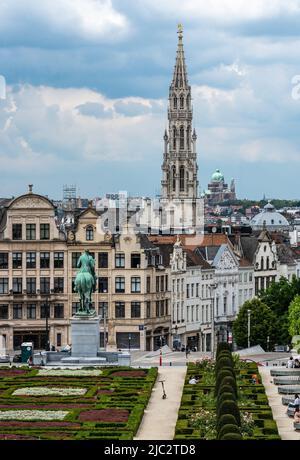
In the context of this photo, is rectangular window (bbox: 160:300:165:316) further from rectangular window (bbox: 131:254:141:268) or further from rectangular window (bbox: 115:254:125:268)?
rectangular window (bbox: 115:254:125:268)

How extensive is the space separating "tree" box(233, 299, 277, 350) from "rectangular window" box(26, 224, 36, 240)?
54.2ft

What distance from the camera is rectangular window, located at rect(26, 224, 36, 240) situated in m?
136

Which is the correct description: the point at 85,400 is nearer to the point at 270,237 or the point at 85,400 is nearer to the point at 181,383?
the point at 181,383

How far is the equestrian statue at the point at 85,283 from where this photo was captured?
106 metres

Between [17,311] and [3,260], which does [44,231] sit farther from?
[17,311]

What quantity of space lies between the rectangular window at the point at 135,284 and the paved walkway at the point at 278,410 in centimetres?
3294

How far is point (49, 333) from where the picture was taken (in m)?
136

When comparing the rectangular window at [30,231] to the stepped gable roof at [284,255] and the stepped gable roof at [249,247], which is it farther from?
the stepped gable roof at [284,255]

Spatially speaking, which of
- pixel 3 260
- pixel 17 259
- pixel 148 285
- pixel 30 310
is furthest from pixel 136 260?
pixel 3 260

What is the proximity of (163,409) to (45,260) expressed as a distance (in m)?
53.8

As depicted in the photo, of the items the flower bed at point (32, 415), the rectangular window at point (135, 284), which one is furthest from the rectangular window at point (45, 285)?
the flower bed at point (32, 415)

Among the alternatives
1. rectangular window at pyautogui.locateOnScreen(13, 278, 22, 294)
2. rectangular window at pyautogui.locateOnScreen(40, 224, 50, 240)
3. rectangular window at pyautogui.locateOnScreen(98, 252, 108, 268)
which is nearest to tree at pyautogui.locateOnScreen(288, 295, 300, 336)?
rectangular window at pyautogui.locateOnScreen(98, 252, 108, 268)
